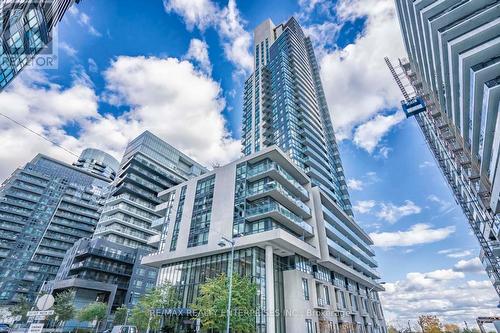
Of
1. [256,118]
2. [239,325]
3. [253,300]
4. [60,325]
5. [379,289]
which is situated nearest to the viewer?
[239,325]

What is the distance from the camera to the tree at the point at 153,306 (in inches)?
1329

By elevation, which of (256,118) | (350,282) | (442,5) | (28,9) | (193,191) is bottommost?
(350,282)

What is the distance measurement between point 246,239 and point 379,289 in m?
55.8

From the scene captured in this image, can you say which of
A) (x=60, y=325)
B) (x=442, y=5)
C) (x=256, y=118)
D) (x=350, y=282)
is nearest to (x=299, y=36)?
(x=256, y=118)

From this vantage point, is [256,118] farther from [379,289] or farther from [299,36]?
[379,289]

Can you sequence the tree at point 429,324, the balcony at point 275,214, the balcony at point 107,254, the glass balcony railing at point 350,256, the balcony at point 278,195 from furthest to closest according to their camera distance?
the balcony at point 107,254
the tree at point 429,324
the glass balcony railing at point 350,256
the balcony at point 278,195
the balcony at point 275,214

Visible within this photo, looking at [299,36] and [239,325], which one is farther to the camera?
[299,36]

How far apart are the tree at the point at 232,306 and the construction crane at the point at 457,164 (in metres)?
28.3

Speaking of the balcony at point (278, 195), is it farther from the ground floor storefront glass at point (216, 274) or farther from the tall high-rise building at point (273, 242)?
the ground floor storefront glass at point (216, 274)

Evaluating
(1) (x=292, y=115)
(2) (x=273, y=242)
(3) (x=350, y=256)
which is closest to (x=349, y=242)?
(3) (x=350, y=256)

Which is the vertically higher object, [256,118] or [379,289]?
[256,118]

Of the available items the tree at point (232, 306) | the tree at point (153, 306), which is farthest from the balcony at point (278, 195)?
the tree at point (153, 306)

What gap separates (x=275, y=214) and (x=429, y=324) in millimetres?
55628

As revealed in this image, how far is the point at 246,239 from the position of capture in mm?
32188
